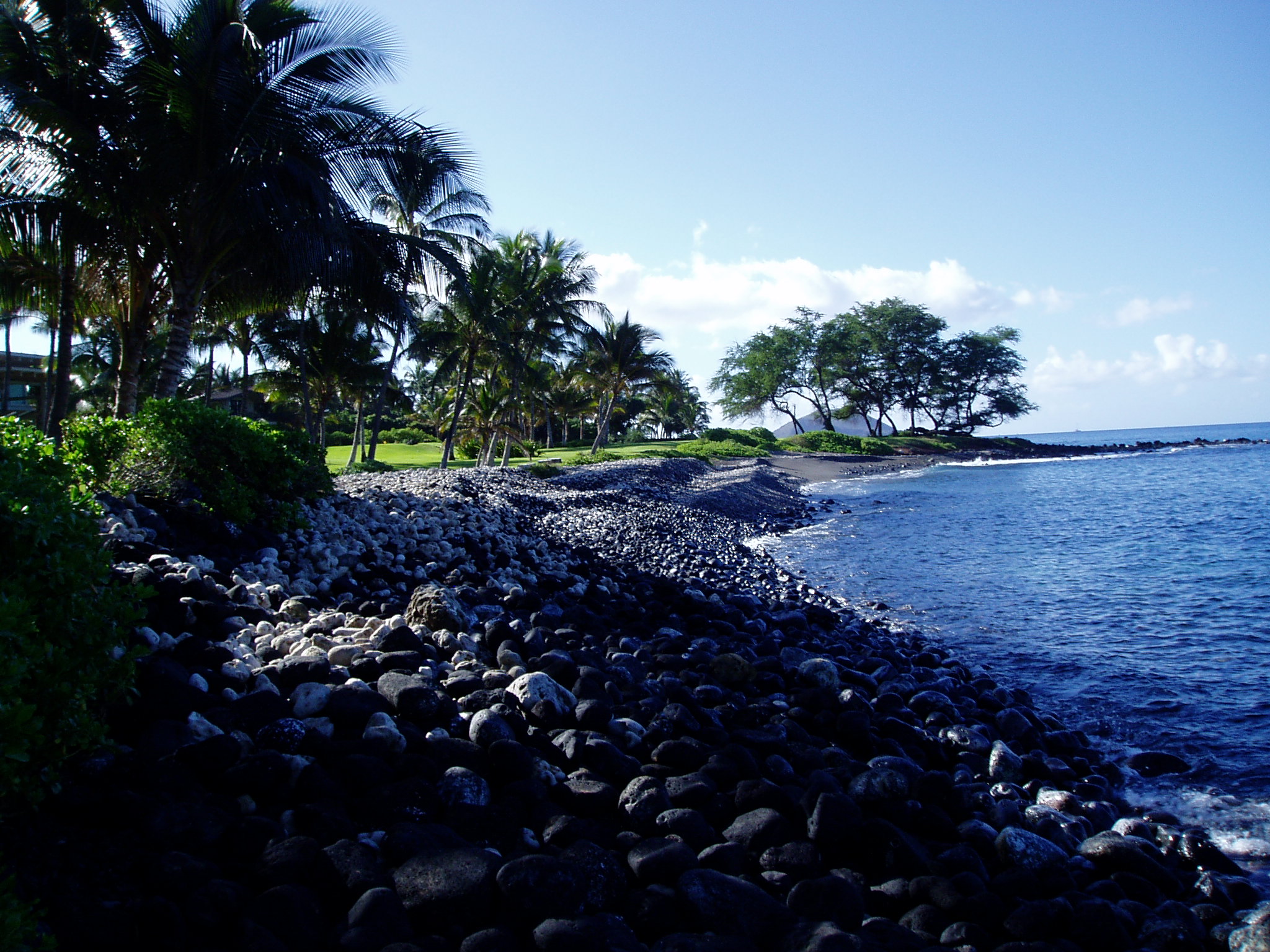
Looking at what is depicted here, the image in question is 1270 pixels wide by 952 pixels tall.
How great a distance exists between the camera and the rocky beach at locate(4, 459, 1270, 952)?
9.50ft

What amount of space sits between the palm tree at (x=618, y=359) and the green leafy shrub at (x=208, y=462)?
3007 centimetres

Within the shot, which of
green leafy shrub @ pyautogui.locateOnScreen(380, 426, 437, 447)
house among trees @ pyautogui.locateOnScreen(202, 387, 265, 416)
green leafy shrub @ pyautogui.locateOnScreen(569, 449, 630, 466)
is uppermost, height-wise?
house among trees @ pyautogui.locateOnScreen(202, 387, 265, 416)

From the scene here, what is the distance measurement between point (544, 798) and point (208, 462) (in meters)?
6.27

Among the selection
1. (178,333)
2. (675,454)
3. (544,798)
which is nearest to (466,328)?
(178,333)

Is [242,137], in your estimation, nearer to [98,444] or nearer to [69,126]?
[69,126]

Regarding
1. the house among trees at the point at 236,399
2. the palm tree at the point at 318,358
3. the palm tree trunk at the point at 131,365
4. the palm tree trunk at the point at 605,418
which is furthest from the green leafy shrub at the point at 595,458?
the house among trees at the point at 236,399

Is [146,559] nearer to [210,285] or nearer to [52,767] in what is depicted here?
[52,767]

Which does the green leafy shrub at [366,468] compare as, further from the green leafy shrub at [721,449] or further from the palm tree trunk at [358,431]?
the green leafy shrub at [721,449]

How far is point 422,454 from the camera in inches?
1549

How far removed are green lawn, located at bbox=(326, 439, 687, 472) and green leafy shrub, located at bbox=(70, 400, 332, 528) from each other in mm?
19232

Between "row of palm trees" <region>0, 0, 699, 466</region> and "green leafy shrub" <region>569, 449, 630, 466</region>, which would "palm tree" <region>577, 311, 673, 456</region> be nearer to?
"green leafy shrub" <region>569, 449, 630, 466</region>

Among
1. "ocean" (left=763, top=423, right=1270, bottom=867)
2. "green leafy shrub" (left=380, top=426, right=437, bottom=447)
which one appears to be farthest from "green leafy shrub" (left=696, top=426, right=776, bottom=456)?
"ocean" (left=763, top=423, right=1270, bottom=867)

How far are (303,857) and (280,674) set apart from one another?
5.84 feet

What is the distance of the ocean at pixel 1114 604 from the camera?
658 centimetres
